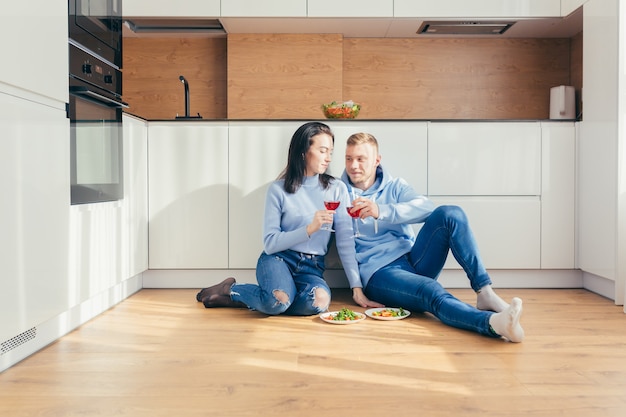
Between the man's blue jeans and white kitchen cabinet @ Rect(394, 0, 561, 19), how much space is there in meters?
1.61

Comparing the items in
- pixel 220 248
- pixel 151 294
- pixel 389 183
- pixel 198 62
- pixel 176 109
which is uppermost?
pixel 198 62

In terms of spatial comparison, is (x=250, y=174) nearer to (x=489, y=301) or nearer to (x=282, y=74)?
(x=282, y=74)

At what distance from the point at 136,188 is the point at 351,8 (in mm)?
1698

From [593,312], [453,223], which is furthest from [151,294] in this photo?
[593,312]

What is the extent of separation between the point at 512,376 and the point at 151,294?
2.08 meters

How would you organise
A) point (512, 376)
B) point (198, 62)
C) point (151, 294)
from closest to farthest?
point (512, 376) → point (151, 294) → point (198, 62)

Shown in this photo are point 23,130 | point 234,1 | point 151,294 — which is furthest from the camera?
Result: point 234,1

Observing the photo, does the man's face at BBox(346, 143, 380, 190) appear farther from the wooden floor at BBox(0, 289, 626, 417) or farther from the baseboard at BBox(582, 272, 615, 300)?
the baseboard at BBox(582, 272, 615, 300)

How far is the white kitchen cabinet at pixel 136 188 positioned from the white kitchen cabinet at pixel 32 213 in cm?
83

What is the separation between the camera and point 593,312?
111 inches

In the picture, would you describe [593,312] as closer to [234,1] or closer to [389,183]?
[389,183]

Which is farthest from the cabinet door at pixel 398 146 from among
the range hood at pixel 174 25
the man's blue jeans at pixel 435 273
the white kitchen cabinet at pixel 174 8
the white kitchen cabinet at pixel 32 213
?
the white kitchen cabinet at pixel 32 213

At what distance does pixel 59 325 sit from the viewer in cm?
239

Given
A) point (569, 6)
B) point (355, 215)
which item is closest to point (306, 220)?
point (355, 215)
